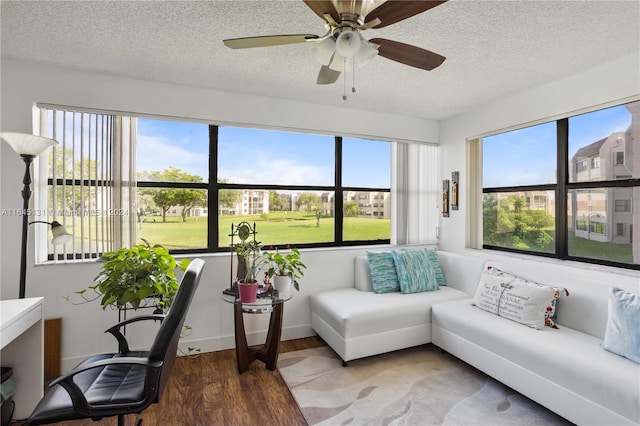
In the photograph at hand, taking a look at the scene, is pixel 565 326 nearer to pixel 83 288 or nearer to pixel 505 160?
pixel 505 160

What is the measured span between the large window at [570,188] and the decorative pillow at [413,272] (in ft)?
2.92

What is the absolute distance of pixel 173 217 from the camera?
3.10 m

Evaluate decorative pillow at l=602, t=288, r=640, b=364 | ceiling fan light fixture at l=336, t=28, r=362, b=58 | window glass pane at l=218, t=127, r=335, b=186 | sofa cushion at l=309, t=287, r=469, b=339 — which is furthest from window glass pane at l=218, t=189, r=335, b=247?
decorative pillow at l=602, t=288, r=640, b=364

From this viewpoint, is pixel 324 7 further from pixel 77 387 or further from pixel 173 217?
pixel 173 217

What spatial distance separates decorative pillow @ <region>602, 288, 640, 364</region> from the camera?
185cm

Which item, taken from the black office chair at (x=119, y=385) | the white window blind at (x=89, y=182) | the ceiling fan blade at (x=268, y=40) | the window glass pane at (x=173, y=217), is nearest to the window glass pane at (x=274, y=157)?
the window glass pane at (x=173, y=217)

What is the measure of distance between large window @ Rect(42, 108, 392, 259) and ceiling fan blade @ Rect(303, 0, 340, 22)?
6.71 ft

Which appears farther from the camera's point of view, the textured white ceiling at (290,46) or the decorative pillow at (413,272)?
the decorative pillow at (413,272)

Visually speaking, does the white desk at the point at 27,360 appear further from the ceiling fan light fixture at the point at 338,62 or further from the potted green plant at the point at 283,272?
the ceiling fan light fixture at the point at 338,62

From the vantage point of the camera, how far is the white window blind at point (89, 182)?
258 centimetres

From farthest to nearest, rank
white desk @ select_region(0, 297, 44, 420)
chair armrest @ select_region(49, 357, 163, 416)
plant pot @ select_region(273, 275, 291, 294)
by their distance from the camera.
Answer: plant pot @ select_region(273, 275, 291, 294)
white desk @ select_region(0, 297, 44, 420)
chair armrest @ select_region(49, 357, 163, 416)

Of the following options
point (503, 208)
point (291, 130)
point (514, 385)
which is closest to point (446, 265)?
point (503, 208)

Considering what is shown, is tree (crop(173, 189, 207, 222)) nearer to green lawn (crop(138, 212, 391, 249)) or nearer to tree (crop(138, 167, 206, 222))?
tree (crop(138, 167, 206, 222))

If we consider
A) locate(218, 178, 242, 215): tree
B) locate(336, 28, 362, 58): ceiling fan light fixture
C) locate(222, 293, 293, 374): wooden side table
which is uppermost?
locate(336, 28, 362, 58): ceiling fan light fixture
